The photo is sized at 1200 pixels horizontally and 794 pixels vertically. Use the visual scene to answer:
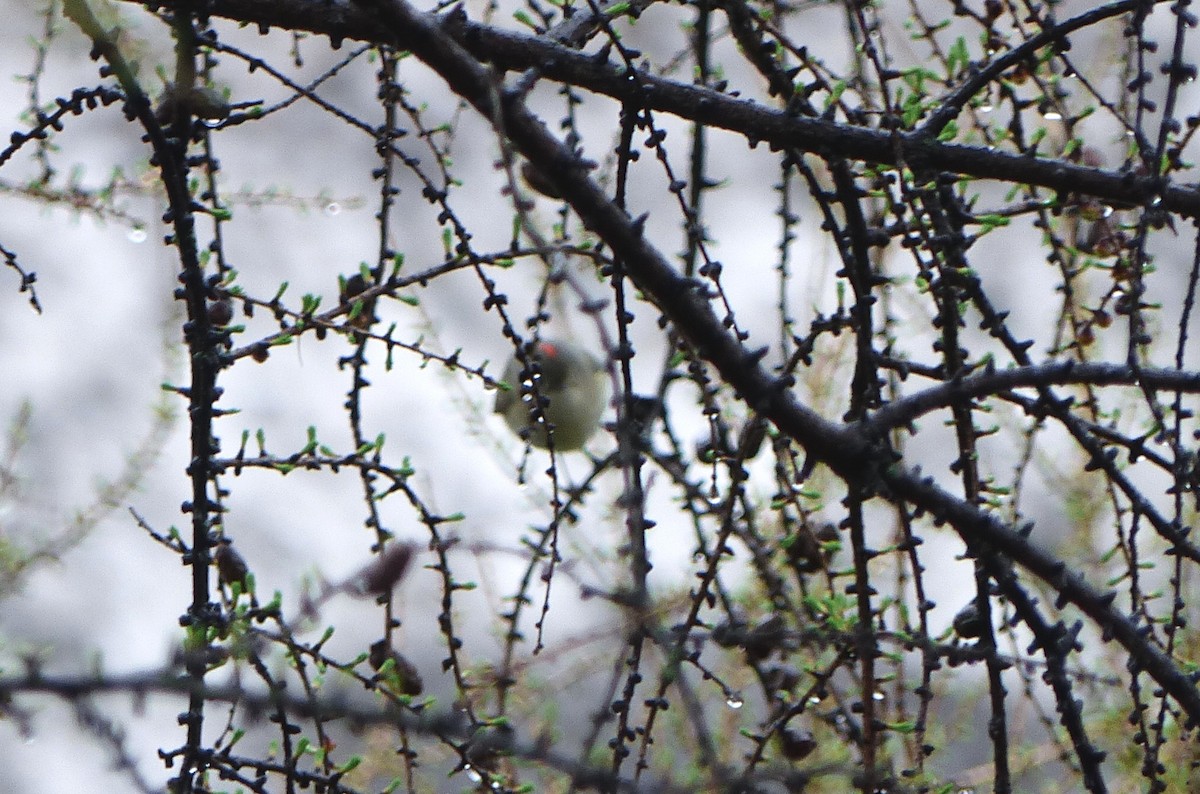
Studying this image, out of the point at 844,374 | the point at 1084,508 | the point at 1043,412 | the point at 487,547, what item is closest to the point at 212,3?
the point at 487,547

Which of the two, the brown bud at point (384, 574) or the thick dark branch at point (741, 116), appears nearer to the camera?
the brown bud at point (384, 574)

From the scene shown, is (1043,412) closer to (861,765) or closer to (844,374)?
(861,765)

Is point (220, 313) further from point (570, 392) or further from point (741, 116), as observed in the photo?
point (570, 392)

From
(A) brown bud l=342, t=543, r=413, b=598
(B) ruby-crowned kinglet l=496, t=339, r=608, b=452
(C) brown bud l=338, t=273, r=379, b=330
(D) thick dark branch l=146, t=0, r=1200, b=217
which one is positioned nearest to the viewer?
(A) brown bud l=342, t=543, r=413, b=598

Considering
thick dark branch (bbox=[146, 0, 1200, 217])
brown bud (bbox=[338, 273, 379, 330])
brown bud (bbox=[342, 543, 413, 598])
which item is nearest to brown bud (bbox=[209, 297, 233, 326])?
brown bud (bbox=[338, 273, 379, 330])

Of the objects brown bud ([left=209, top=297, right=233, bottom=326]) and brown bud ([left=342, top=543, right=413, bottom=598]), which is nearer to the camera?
brown bud ([left=342, top=543, right=413, bottom=598])

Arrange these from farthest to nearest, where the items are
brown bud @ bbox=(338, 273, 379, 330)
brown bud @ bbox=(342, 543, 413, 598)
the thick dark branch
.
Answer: brown bud @ bbox=(338, 273, 379, 330)
the thick dark branch
brown bud @ bbox=(342, 543, 413, 598)

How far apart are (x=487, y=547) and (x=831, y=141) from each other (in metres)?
0.41

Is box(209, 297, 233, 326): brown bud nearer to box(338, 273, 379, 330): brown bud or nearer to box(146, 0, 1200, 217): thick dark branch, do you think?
box(338, 273, 379, 330): brown bud

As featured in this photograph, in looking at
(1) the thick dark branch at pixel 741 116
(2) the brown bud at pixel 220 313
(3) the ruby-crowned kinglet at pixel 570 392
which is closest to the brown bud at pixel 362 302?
(2) the brown bud at pixel 220 313

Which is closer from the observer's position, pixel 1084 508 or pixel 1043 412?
pixel 1043 412

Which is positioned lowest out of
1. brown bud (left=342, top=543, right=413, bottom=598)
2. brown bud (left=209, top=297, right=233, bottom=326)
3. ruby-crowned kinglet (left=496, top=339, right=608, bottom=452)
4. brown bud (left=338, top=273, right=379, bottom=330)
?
brown bud (left=342, top=543, right=413, bottom=598)

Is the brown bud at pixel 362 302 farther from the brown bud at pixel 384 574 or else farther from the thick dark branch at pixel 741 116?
the brown bud at pixel 384 574

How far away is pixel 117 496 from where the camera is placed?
65.9 inches
